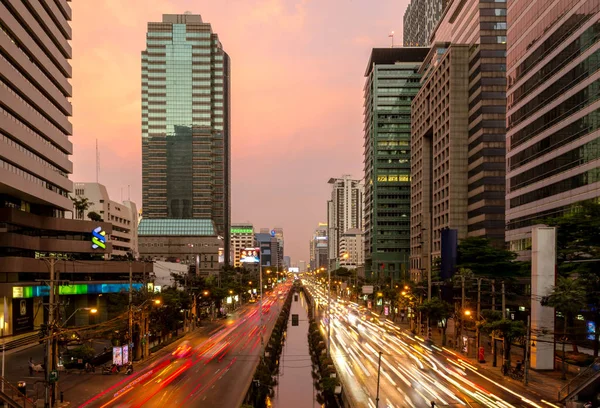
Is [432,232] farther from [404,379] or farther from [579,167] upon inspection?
[404,379]

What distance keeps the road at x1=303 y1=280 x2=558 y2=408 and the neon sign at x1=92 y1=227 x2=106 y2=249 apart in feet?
154

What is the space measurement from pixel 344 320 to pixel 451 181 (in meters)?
44.8

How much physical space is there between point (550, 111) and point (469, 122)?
2073 inches

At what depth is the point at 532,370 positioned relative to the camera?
5300 centimetres

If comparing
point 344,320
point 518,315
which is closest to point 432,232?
point 344,320

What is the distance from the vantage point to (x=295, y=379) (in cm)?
5928

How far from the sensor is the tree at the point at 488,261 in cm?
8419

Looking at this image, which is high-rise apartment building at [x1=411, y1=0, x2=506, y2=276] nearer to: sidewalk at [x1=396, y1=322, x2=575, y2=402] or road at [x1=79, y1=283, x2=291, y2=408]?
sidewalk at [x1=396, y1=322, x2=575, y2=402]

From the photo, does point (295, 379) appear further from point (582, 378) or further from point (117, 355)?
point (582, 378)

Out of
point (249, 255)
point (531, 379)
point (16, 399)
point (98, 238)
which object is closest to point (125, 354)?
point (16, 399)

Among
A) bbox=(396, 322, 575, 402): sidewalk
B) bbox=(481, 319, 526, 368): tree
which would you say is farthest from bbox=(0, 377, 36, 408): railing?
bbox=(481, 319, 526, 368): tree

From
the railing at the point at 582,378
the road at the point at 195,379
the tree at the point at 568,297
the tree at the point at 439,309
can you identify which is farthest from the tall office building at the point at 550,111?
the road at the point at 195,379

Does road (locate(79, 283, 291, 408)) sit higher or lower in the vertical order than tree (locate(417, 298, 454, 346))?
lower

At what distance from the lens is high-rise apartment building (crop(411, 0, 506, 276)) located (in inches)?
4552
